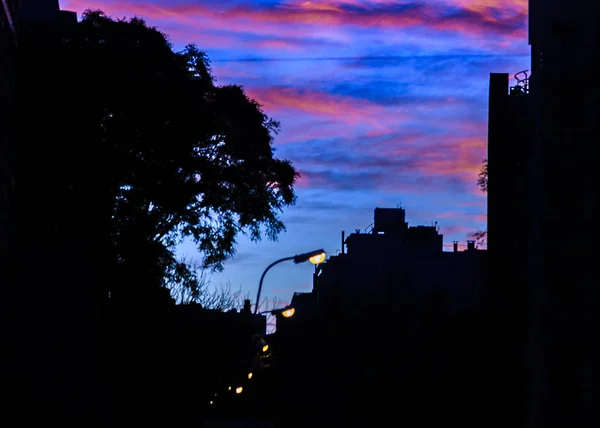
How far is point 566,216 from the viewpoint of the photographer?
37.0 metres

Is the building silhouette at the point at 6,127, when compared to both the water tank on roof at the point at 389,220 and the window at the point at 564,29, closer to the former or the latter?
the window at the point at 564,29

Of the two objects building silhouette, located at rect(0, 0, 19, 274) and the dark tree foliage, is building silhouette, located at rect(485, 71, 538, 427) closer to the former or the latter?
the dark tree foliage

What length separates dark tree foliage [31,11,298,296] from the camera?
3428 cm

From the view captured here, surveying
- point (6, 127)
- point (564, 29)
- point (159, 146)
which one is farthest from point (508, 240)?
point (6, 127)

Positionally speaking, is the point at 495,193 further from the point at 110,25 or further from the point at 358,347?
the point at 110,25

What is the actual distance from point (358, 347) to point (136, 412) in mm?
21205

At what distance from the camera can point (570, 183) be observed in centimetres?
3725

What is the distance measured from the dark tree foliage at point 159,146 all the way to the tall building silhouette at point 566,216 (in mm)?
12409

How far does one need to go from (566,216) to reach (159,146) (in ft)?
52.0

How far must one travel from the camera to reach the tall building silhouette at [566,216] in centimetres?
3600

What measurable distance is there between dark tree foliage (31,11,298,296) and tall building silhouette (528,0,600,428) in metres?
12.4

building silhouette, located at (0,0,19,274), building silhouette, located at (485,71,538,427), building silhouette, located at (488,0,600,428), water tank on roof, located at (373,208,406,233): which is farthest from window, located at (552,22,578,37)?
water tank on roof, located at (373,208,406,233)

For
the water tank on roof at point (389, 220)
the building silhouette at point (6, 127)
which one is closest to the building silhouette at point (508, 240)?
the building silhouette at point (6, 127)

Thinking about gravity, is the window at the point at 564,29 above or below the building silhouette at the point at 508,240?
above
